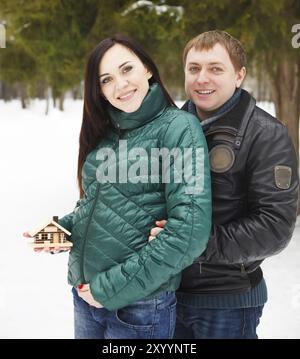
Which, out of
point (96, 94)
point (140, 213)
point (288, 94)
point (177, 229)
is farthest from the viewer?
point (288, 94)

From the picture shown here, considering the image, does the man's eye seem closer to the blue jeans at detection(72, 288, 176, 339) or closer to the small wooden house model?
the small wooden house model

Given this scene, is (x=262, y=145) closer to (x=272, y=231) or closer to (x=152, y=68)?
(x=272, y=231)

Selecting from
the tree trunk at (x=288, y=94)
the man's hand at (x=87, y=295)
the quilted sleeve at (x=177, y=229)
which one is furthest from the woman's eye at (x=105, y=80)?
the tree trunk at (x=288, y=94)

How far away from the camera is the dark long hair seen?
1619 mm

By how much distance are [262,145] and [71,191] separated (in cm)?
793

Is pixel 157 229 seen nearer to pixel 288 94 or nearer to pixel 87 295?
pixel 87 295

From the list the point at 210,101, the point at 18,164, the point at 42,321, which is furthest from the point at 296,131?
the point at 18,164

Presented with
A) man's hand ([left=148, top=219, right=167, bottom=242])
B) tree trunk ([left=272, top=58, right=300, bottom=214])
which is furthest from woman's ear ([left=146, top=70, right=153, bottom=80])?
tree trunk ([left=272, top=58, right=300, bottom=214])

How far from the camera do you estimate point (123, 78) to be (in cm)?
160

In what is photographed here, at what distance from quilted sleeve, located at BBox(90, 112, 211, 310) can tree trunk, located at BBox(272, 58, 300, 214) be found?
5275 millimetres

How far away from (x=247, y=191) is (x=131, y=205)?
0.40 m

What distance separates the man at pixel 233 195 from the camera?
Result: 1.59 metres

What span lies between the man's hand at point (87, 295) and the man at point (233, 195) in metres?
0.30

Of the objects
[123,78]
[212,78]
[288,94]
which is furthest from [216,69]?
[288,94]
